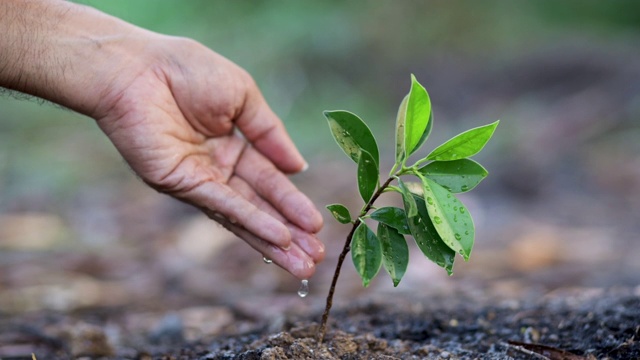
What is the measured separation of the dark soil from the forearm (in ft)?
2.73

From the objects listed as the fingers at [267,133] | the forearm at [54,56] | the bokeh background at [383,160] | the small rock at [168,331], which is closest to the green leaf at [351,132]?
the fingers at [267,133]

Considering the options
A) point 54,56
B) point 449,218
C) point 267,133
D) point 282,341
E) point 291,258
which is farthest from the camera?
point 267,133

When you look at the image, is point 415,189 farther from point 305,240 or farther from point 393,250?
point 305,240

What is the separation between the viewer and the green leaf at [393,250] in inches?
63.5

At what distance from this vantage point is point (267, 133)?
2301 millimetres

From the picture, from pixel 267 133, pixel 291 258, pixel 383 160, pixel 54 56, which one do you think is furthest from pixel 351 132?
pixel 383 160

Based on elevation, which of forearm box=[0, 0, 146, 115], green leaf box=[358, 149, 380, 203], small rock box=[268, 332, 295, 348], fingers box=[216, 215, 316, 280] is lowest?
small rock box=[268, 332, 295, 348]

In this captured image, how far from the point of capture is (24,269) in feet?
12.9

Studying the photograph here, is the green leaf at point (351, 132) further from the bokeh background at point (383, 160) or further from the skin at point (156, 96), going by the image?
the bokeh background at point (383, 160)

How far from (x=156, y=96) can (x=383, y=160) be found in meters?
4.25

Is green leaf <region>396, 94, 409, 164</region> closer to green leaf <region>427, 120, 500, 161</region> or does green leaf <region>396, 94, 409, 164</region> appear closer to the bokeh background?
green leaf <region>427, 120, 500, 161</region>

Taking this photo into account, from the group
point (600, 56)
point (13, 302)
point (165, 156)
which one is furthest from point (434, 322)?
point (600, 56)

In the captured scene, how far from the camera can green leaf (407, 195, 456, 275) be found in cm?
155

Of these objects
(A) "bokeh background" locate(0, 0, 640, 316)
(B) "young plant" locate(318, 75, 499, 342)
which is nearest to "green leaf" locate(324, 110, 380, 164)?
(B) "young plant" locate(318, 75, 499, 342)
